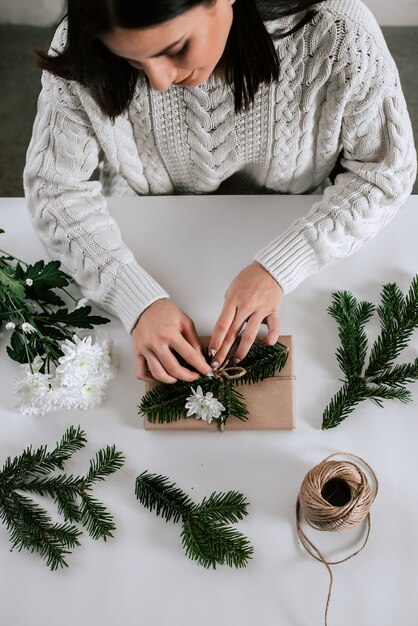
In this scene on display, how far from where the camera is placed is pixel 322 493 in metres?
0.84

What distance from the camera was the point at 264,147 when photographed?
999mm

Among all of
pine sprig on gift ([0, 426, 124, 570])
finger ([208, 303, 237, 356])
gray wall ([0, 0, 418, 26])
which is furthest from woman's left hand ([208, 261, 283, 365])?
gray wall ([0, 0, 418, 26])

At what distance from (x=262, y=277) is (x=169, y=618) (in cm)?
49

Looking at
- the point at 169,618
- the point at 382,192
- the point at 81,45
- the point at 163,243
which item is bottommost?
the point at 169,618

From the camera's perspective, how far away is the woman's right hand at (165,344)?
916mm

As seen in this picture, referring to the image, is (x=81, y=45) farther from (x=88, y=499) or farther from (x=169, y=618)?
(x=169, y=618)

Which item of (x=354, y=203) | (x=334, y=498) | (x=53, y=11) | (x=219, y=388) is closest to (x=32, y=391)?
(x=219, y=388)

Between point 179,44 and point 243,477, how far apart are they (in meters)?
0.56

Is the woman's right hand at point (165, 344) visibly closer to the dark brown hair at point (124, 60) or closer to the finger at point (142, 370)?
the finger at point (142, 370)

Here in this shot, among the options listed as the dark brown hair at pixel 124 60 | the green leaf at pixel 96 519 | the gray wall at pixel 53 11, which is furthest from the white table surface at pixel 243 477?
the gray wall at pixel 53 11

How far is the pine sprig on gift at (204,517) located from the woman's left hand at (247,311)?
19 centimetres

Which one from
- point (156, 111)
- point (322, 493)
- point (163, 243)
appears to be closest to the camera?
point (322, 493)

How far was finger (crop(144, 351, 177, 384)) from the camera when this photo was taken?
916mm

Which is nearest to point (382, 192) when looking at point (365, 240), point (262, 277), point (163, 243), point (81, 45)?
point (365, 240)
